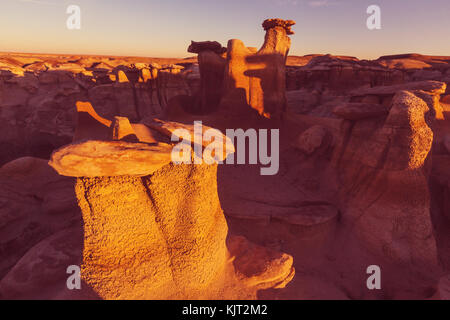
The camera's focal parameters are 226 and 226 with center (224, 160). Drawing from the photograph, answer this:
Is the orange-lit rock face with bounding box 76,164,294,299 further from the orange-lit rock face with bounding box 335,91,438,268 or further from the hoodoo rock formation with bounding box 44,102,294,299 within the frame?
the orange-lit rock face with bounding box 335,91,438,268

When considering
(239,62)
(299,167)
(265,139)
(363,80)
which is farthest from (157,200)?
(363,80)

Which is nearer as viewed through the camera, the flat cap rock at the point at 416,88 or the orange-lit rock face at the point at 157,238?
the orange-lit rock face at the point at 157,238

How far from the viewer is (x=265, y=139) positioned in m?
7.56

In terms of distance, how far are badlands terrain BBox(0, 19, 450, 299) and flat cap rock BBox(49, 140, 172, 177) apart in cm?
1

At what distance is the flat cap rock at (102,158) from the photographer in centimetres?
168

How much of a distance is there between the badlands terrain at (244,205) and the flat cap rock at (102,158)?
0.01m

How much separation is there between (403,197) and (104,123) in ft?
17.6

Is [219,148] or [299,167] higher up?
[219,148]

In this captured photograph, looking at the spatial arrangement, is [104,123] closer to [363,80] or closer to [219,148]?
[219,148]

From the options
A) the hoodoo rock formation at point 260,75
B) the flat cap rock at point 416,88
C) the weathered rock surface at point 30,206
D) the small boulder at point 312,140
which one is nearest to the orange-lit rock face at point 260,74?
the hoodoo rock formation at point 260,75

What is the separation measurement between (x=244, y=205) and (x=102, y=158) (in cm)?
356

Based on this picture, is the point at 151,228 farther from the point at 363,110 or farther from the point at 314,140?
the point at 314,140
